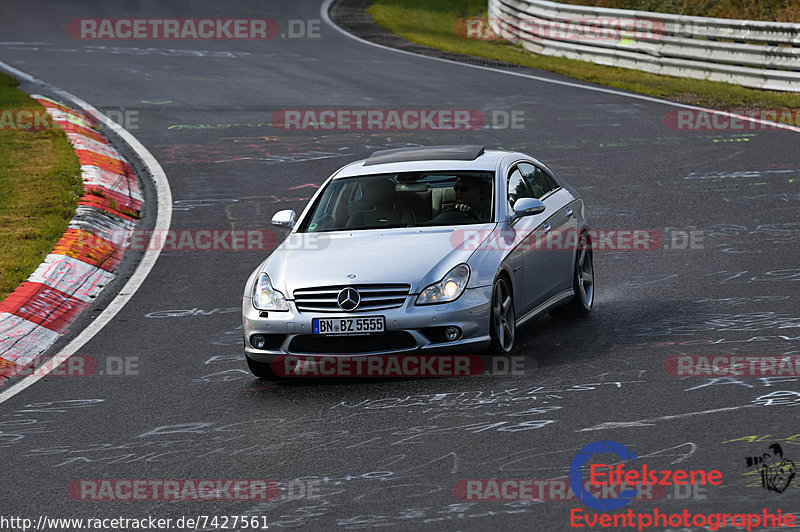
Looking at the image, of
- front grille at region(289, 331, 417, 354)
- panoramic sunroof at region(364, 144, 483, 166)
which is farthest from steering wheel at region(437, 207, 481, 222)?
front grille at region(289, 331, 417, 354)

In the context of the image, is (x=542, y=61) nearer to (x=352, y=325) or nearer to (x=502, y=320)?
(x=502, y=320)

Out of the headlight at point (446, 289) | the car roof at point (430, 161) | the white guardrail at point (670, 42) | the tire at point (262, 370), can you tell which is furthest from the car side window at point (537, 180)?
the white guardrail at point (670, 42)

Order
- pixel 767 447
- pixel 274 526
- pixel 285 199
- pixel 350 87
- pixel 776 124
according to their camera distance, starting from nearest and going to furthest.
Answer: pixel 274 526, pixel 767 447, pixel 285 199, pixel 776 124, pixel 350 87

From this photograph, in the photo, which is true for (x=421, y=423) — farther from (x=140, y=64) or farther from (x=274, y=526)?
(x=140, y=64)

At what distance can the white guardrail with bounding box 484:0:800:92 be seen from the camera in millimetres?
22766

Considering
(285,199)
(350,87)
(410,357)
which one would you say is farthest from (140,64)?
(410,357)

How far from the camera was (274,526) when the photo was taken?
20.1 ft

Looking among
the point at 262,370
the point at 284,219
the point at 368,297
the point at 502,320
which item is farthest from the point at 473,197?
the point at 262,370

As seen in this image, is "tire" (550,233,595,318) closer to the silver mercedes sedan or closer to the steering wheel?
the silver mercedes sedan

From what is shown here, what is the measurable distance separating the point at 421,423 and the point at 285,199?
28.1ft

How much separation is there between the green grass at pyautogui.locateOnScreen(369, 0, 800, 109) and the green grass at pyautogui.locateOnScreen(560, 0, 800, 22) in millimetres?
3901

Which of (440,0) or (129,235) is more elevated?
(440,0)

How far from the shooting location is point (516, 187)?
33.8 ft

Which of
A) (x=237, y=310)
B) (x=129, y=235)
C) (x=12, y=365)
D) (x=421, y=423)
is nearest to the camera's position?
(x=421, y=423)
